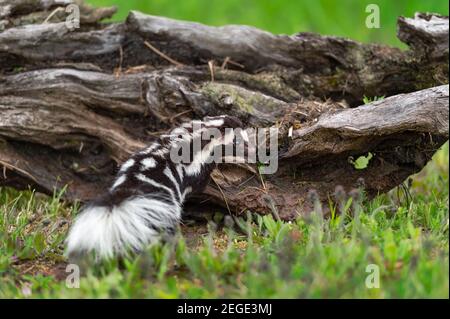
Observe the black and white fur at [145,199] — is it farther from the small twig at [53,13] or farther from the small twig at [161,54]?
the small twig at [53,13]

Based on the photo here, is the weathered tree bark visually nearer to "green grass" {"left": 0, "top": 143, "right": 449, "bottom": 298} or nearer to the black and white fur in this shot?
the black and white fur

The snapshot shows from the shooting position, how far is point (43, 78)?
678cm

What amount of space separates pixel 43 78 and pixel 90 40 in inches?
25.1

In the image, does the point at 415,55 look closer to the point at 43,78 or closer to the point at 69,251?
the point at 43,78

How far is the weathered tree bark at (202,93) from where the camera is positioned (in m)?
6.27

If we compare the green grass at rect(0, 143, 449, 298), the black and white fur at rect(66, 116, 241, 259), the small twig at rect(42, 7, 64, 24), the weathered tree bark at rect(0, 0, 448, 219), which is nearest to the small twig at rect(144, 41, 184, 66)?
the weathered tree bark at rect(0, 0, 448, 219)

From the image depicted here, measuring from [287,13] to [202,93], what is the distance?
266 inches

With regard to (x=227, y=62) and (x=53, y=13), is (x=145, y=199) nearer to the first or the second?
(x=227, y=62)

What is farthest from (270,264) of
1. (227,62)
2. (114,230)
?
(227,62)

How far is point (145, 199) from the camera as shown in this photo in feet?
16.2

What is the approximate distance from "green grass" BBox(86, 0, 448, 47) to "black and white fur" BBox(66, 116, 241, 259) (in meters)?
6.89

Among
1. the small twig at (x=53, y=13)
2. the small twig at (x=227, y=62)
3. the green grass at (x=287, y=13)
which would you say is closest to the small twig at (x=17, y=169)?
the small twig at (x=53, y=13)

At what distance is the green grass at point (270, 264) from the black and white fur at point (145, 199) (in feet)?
0.50

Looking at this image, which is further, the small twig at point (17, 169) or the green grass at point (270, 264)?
the small twig at point (17, 169)
